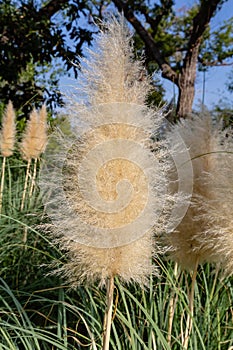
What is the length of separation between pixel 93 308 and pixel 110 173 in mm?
1242

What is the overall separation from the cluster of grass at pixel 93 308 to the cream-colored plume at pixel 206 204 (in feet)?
0.48

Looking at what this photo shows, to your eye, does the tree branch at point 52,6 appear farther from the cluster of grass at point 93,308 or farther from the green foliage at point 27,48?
the cluster of grass at point 93,308

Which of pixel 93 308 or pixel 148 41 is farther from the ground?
pixel 148 41

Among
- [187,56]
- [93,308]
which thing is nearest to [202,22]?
[187,56]

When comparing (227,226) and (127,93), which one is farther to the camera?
(227,226)

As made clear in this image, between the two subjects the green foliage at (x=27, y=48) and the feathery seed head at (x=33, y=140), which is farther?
the green foliage at (x=27, y=48)

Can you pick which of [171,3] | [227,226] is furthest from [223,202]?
[171,3]

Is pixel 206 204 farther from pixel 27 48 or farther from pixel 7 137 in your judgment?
pixel 27 48

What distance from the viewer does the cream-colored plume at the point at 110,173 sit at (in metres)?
1.50

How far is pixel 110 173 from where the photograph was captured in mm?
1478

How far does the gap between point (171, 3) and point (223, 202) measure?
371 inches

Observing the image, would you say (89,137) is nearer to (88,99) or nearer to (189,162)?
(88,99)

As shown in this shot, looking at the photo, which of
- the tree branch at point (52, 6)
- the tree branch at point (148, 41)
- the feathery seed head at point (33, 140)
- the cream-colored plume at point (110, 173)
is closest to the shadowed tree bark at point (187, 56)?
the tree branch at point (148, 41)

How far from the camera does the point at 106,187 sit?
4.91 feet
